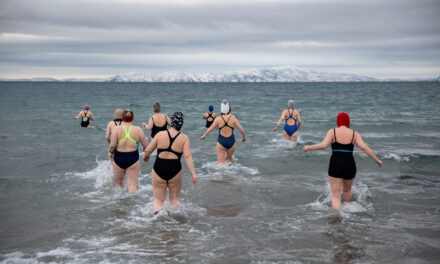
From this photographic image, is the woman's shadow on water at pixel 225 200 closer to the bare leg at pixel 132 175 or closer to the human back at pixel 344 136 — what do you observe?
the bare leg at pixel 132 175

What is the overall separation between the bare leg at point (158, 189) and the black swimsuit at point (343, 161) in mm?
3281

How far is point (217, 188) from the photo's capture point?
30.6 feet

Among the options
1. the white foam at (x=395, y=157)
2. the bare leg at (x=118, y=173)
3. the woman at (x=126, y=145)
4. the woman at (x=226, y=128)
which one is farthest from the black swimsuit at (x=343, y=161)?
the white foam at (x=395, y=157)

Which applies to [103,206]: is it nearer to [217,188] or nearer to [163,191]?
[163,191]

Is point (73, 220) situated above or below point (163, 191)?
below

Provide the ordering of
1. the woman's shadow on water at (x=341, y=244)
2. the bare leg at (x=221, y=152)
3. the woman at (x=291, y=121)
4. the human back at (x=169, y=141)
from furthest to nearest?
the woman at (x=291, y=121), the bare leg at (x=221, y=152), the human back at (x=169, y=141), the woman's shadow on water at (x=341, y=244)

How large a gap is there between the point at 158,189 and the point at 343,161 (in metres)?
3.55

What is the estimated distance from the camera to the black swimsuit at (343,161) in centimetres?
677

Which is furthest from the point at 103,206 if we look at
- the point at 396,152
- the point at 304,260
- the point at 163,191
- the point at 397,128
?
the point at 397,128

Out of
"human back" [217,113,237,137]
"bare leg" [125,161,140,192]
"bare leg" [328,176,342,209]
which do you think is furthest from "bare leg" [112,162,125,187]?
"bare leg" [328,176,342,209]

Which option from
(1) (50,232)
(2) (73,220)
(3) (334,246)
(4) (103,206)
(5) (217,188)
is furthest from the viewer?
(5) (217,188)

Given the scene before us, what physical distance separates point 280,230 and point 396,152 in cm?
974

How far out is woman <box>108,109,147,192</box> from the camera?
7.36m

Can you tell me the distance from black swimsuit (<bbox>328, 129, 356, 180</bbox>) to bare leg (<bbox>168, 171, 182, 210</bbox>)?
2.97 meters
